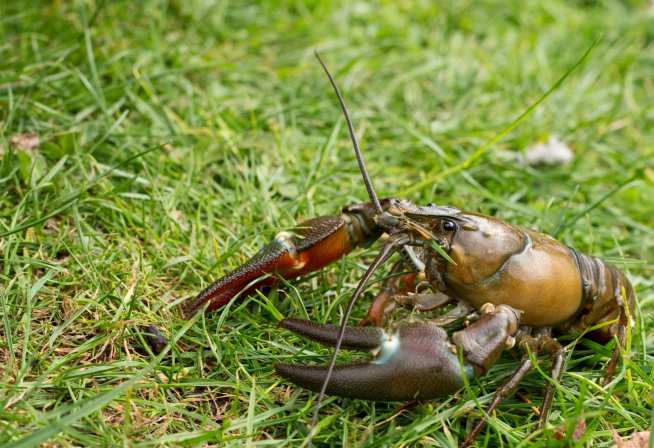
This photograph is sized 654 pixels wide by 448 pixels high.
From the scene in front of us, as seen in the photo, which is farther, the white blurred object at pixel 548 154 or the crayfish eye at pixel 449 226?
the white blurred object at pixel 548 154

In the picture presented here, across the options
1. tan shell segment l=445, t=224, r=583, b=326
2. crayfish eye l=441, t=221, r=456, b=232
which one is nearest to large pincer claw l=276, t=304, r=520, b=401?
tan shell segment l=445, t=224, r=583, b=326

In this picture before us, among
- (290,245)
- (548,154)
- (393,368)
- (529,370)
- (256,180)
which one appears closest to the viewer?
(393,368)

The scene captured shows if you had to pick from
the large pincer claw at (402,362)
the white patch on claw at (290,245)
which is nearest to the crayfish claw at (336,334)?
the large pincer claw at (402,362)

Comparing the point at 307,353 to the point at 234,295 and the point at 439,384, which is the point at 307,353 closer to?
the point at 234,295

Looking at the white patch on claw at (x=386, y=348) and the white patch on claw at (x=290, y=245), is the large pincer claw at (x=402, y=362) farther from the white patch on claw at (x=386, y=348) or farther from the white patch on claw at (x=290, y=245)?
the white patch on claw at (x=290, y=245)

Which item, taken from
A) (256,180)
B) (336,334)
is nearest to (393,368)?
(336,334)

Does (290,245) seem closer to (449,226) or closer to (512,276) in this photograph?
(449,226)

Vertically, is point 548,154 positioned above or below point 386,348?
below

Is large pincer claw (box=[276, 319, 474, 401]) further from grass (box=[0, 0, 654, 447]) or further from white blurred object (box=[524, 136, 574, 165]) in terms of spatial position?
white blurred object (box=[524, 136, 574, 165])
